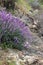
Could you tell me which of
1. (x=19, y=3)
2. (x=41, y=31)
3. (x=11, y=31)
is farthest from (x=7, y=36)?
(x=19, y=3)

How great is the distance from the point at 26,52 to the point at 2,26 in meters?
0.71

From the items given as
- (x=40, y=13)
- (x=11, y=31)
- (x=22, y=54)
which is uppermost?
(x=11, y=31)

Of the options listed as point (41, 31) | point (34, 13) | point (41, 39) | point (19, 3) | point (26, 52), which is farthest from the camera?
point (34, 13)

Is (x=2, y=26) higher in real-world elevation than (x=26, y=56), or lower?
higher

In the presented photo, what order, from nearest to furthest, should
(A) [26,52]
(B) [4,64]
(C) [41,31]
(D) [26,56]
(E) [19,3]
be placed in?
1. (B) [4,64]
2. (D) [26,56]
3. (A) [26,52]
4. (C) [41,31]
5. (E) [19,3]

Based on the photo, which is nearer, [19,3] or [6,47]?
[6,47]

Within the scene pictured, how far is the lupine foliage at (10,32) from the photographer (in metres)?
4.90

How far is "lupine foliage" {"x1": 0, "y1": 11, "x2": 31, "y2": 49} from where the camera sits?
193 inches

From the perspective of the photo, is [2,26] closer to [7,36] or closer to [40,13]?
[7,36]

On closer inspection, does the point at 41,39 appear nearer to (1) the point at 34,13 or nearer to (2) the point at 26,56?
(2) the point at 26,56

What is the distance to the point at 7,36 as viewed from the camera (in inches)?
196

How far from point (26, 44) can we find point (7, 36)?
0.54 meters

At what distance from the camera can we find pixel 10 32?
197 inches

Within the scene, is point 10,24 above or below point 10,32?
above
